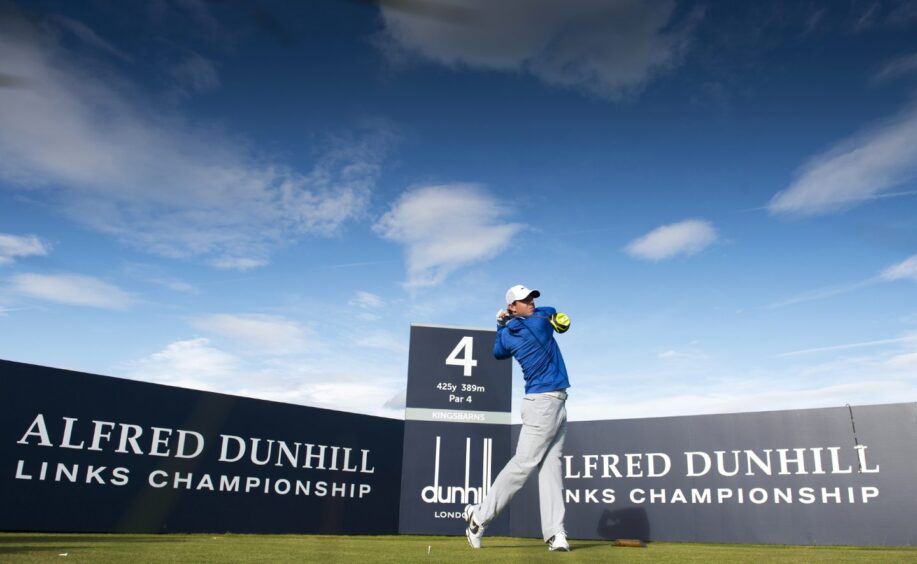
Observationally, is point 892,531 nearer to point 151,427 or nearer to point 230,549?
point 230,549

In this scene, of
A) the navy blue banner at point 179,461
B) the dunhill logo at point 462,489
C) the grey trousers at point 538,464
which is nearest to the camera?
the grey trousers at point 538,464

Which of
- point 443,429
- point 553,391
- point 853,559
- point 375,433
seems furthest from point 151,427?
point 853,559

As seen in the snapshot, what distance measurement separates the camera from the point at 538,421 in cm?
614

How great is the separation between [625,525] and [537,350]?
464 cm

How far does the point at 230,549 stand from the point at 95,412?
357cm

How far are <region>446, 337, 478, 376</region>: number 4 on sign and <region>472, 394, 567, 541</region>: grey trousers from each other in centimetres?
470

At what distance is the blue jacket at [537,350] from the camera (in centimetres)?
624

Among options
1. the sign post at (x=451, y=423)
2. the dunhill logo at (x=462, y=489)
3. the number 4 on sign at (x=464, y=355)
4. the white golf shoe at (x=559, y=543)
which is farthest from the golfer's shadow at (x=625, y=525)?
the white golf shoe at (x=559, y=543)

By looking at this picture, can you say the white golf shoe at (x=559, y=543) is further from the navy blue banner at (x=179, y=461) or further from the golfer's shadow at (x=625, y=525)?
the navy blue banner at (x=179, y=461)

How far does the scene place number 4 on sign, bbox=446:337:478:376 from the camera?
1098 centimetres

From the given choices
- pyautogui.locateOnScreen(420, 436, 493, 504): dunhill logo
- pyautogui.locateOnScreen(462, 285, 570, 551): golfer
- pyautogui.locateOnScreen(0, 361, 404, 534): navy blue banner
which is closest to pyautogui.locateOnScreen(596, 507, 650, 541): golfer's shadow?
pyautogui.locateOnScreen(420, 436, 493, 504): dunhill logo

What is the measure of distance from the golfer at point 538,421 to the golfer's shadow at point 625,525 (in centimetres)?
398

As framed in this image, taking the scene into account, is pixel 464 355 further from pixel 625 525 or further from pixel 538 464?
pixel 538 464

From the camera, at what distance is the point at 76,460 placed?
25.9ft
